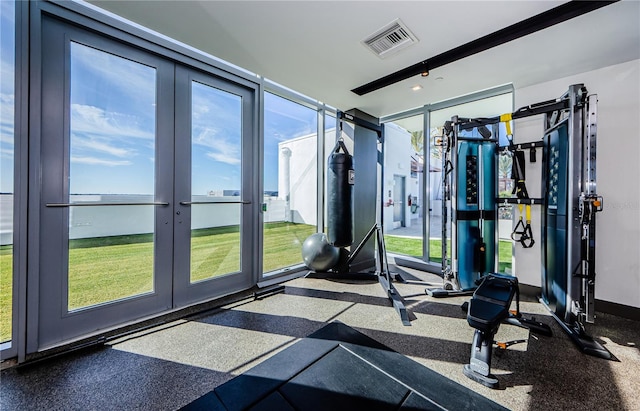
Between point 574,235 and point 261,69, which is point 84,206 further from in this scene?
point 574,235

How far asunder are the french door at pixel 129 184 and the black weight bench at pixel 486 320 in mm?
2819

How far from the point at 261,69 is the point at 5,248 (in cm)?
292

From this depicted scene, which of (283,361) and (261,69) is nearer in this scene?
(283,361)

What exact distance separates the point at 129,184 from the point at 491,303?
3.59 m

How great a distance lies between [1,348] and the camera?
79.7 inches

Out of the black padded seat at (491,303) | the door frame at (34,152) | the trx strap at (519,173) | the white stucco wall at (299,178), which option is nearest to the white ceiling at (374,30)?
the door frame at (34,152)

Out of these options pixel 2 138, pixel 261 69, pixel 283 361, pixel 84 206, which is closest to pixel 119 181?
pixel 84 206

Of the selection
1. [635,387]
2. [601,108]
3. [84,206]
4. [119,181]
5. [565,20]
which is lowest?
[635,387]

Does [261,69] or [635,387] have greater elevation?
[261,69]

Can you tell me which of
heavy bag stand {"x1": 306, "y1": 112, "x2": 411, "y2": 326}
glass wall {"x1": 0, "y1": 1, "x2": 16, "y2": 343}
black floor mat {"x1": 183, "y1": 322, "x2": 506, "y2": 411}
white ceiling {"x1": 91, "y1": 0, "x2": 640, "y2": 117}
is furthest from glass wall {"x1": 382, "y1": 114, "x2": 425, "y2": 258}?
glass wall {"x1": 0, "y1": 1, "x2": 16, "y2": 343}

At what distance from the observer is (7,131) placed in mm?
1981

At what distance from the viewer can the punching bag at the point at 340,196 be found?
351 centimetres

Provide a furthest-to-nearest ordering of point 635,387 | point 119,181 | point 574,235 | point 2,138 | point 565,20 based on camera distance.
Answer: point 119,181 < point 574,235 < point 565,20 < point 2,138 < point 635,387

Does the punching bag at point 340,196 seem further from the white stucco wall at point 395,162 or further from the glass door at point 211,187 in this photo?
the white stucco wall at point 395,162
